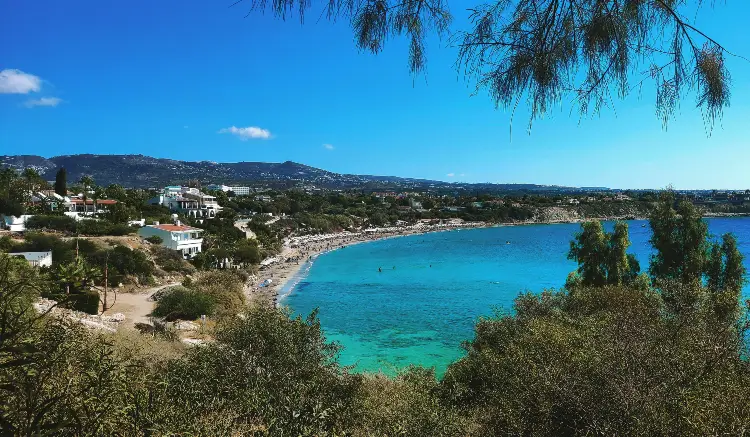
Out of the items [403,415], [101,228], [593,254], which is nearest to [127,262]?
[101,228]

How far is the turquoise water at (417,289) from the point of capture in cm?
2425

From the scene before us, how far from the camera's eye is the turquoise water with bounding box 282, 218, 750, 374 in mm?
24250

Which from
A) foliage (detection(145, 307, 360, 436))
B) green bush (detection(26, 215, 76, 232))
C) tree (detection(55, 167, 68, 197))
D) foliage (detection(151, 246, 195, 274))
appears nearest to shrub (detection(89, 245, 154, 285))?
foliage (detection(151, 246, 195, 274))

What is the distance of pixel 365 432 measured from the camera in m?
7.88

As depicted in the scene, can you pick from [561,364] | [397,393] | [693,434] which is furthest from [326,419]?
[693,434]

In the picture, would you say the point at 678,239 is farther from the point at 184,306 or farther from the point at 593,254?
the point at 184,306

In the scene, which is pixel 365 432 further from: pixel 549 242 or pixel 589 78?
pixel 549 242

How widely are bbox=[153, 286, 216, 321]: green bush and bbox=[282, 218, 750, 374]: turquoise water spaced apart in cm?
683

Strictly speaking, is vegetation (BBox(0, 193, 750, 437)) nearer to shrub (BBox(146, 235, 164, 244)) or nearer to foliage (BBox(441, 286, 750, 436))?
foliage (BBox(441, 286, 750, 436))

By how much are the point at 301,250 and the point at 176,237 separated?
2489 cm

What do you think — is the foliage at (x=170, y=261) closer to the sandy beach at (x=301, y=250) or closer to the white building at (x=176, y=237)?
the white building at (x=176, y=237)

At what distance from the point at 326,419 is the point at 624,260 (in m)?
17.1

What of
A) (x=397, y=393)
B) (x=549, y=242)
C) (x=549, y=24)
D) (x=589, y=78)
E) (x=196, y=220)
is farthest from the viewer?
(x=549, y=242)

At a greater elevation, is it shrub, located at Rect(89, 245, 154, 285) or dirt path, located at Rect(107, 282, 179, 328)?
shrub, located at Rect(89, 245, 154, 285)
